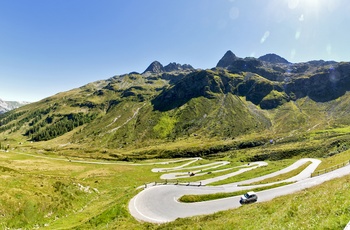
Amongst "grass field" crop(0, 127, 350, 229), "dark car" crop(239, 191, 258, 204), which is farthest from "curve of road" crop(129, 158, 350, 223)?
"grass field" crop(0, 127, 350, 229)

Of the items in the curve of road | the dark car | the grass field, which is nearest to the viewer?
the grass field

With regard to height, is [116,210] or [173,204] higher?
[116,210]

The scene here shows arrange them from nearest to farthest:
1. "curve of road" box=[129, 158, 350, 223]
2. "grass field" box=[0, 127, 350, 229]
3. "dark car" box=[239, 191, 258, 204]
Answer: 1. "grass field" box=[0, 127, 350, 229]
2. "curve of road" box=[129, 158, 350, 223]
3. "dark car" box=[239, 191, 258, 204]

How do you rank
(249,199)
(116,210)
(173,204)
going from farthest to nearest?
(173,204) → (249,199) → (116,210)

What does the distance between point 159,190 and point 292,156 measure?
9314 centimetres

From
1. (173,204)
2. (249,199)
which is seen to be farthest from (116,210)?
(249,199)

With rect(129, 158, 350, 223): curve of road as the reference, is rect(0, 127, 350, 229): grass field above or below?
above

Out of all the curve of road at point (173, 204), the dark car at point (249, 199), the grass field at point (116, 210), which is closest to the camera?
the grass field at point (116, 210)

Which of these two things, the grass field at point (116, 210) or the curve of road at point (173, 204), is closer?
the grass field at point (116, 210)

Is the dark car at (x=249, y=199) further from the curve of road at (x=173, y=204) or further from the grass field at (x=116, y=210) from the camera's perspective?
the grass field at (x=116, y=210)

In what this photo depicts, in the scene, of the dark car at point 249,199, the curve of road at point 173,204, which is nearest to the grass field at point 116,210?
the curve of road at point 173,204

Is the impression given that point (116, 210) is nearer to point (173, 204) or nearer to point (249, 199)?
point (173, 204)

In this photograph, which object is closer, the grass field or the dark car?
the grass field

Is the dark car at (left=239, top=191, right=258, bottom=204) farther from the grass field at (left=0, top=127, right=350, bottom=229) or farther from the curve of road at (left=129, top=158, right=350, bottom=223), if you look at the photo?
the grass field at (left=0, top=127, right=350, bottom=229)
